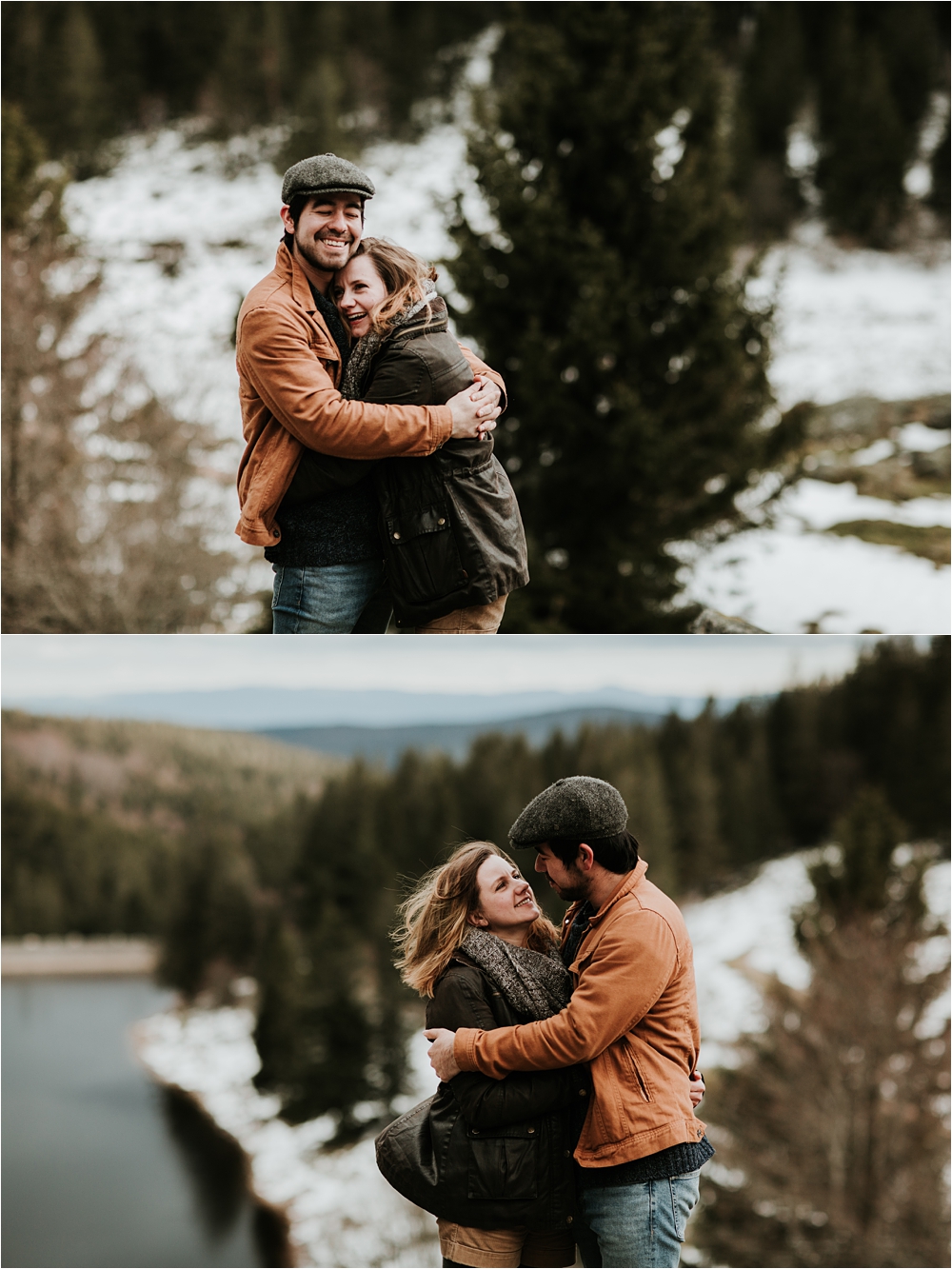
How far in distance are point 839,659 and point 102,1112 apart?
10751 mm

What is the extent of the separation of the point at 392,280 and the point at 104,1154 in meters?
12.3

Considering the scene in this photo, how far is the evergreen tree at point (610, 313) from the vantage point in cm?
910

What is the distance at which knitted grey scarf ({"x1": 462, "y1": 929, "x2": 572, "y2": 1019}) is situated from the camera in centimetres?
299

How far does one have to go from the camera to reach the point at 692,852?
1572 centimetres

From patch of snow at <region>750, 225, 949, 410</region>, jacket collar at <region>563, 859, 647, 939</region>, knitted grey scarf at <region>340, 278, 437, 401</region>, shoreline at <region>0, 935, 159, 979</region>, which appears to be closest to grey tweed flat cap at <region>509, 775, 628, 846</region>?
jacket collar at <region>563, 859, 647, 939</region>

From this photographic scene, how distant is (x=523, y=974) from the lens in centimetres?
303

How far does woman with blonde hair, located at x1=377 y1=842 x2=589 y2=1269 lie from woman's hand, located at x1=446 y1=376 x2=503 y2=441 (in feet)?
4.24

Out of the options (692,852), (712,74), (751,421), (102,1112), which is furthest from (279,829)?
(712,74)

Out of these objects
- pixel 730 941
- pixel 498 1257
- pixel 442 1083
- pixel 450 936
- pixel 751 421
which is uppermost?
pixel 751 421

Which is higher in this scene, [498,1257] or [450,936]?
[450,936]

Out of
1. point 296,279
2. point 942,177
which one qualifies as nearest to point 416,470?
point 296,279

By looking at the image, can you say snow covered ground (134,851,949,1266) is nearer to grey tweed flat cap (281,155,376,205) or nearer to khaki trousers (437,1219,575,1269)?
khaki trousers (437,1219,575,1269)

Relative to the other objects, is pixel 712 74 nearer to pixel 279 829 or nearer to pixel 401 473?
pixel 401 473

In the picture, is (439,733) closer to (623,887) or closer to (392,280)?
(392,280)
